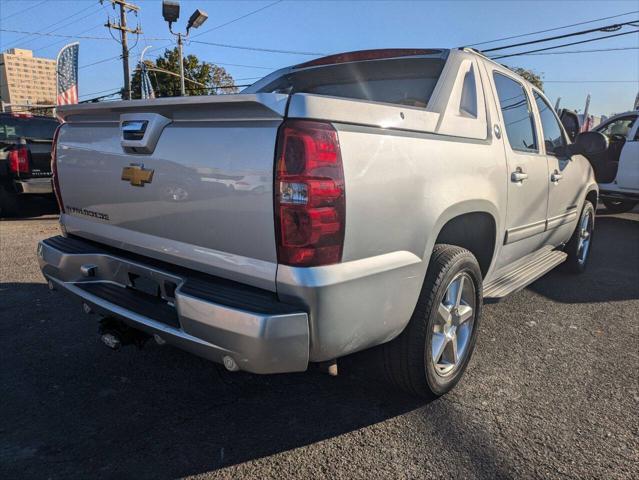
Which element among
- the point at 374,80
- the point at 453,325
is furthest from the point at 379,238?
the point at 374,80

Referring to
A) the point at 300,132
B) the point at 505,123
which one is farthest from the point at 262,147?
the point at 505,123

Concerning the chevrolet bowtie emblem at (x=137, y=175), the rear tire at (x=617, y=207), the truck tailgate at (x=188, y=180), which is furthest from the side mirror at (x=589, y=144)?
the rear tire at (x=617, y=207)

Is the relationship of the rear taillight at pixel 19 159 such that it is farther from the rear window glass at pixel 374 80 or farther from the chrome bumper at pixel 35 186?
the rear window glass at pixel 374 80

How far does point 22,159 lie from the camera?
748cm

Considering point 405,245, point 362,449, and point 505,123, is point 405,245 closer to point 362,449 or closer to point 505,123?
point 362,449

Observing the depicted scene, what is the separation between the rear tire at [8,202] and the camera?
7871mm

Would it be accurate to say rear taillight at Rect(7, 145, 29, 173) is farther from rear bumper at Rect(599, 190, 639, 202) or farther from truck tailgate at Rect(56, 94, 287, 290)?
rear bumper at Rect(599, 190, 639, 202)

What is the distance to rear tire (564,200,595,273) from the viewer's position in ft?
16.8

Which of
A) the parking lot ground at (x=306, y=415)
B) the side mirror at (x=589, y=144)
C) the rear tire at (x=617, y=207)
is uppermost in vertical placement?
the side mirror at (x=589, y=144)

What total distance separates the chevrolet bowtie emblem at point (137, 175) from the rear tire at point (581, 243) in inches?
176

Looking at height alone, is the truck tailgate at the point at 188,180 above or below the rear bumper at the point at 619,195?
above

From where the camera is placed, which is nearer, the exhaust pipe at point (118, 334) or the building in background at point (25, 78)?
the exhaust pipe at point (118, 334)

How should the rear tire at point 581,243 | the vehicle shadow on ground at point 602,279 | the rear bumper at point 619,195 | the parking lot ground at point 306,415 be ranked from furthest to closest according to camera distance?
the rear bumper at point 619,195 → the rear tire at point 581,243 → the vehicle shadow on ground at point 602,279 → the parking lot ground at point 306,415

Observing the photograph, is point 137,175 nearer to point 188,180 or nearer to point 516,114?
point 188,180
